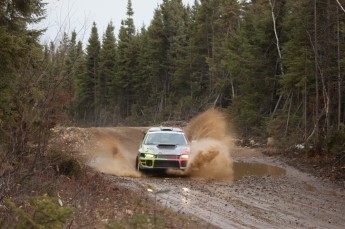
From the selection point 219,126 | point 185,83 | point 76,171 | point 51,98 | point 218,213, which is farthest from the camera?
point 185,83

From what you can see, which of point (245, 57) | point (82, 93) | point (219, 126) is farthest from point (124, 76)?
point (219, 126)

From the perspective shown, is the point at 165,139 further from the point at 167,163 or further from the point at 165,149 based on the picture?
the point at 167,163

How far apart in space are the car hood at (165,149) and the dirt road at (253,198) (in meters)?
0.95

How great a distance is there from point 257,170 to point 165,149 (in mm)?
6941

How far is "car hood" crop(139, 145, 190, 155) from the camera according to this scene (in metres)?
16.2

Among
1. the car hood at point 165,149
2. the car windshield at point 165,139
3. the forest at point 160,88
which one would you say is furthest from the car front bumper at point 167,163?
the forest at point 160,88

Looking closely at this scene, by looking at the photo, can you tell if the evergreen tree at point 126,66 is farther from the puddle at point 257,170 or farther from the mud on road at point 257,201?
the mud on road at point 257,201

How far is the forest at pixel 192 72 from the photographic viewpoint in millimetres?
6953

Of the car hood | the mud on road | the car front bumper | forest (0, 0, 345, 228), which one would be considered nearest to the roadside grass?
forest (0, 0, 345, 228)

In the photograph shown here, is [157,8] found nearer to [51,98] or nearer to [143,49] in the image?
[143,49]

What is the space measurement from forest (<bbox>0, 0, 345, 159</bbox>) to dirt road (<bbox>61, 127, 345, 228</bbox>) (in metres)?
2.35

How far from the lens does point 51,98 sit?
616 centimetres

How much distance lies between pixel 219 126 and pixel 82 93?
204 feet

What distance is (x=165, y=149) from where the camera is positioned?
1633 centimetres
